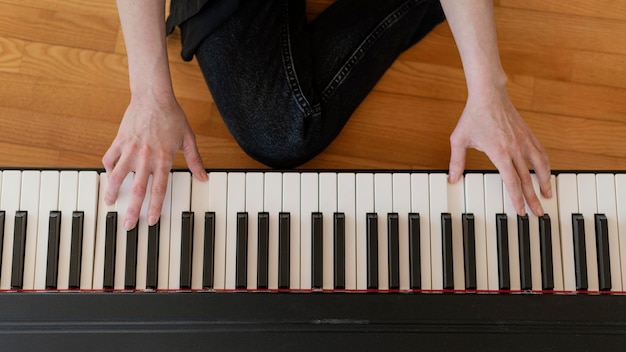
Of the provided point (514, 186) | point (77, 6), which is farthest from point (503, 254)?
point (77, 6)

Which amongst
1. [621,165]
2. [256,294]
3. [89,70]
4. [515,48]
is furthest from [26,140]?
[621,165]

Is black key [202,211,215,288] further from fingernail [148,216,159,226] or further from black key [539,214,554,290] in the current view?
black key [539,214,554,290]

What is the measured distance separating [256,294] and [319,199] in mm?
229

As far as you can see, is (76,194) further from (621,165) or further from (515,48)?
(621,165)

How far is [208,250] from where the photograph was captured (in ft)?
3.62

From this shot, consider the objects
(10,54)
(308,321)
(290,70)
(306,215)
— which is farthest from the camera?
(10,54)

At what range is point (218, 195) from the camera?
1.14m

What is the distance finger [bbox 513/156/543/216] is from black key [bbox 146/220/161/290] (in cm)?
74

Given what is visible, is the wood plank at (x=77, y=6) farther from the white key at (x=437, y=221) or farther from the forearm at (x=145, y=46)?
the white key at (x=437, y=221)

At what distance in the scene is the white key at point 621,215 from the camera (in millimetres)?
1130

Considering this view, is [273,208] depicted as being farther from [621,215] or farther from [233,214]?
[621,215]

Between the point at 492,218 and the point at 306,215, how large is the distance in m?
0.38

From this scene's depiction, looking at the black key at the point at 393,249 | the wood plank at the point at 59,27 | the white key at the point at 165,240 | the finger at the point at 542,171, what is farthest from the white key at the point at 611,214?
the wood plank at the point at 59,27

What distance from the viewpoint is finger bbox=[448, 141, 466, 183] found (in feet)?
3.80
